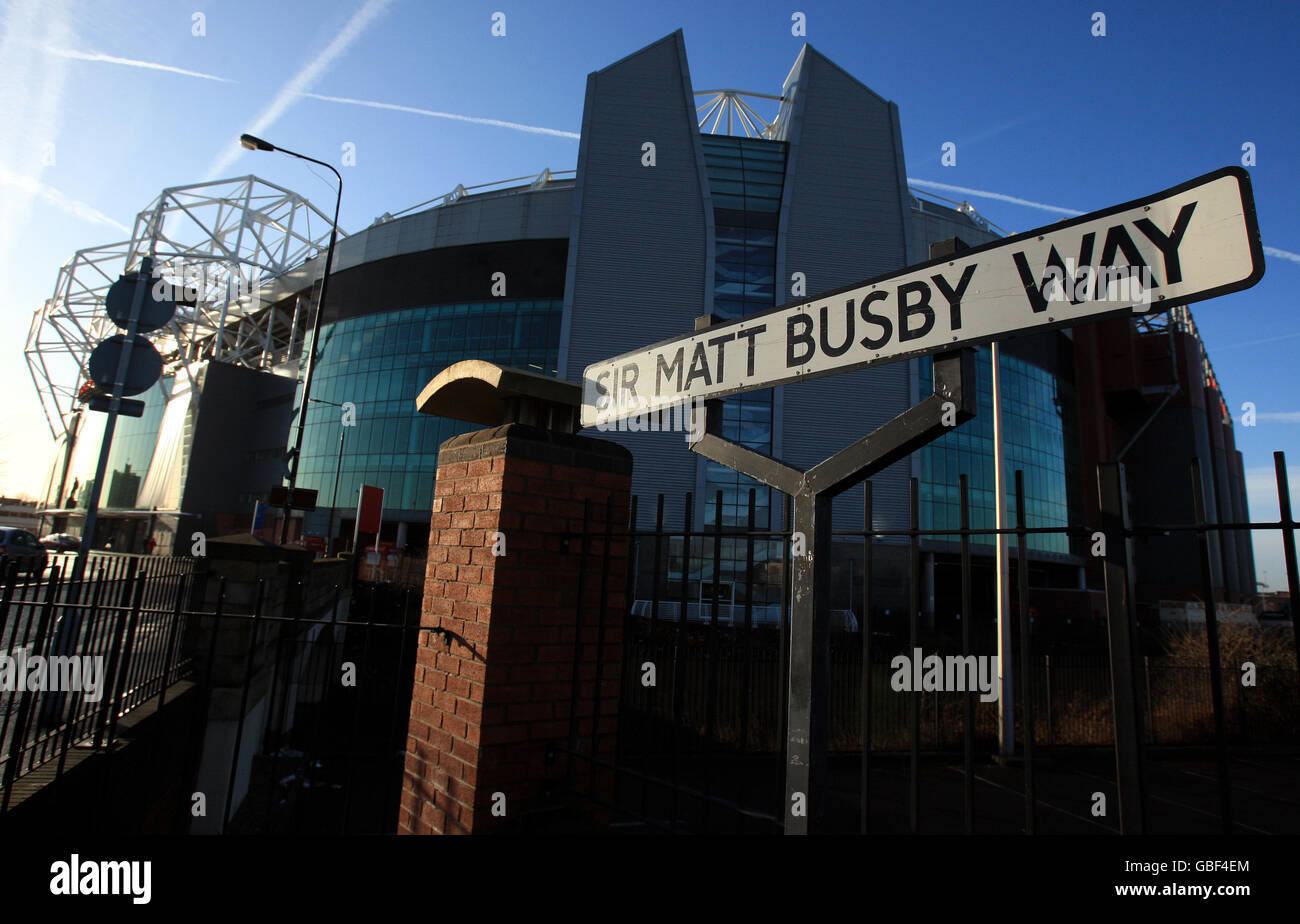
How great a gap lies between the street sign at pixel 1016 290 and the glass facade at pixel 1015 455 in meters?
30.4

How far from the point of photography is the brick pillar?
293cm

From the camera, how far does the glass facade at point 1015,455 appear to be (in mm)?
32875

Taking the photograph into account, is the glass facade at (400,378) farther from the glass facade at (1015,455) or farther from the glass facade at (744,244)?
the glass facade at (1015,455)

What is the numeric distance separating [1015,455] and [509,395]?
3986cm

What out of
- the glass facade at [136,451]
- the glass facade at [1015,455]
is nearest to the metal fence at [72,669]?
the glass facade at [1015,455]

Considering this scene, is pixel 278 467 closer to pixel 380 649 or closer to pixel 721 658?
pixel 380 649

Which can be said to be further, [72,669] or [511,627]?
[72,669]

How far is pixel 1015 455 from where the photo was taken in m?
36.8

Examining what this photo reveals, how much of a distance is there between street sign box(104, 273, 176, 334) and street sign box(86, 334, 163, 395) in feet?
0.58

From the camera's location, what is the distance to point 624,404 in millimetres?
2676

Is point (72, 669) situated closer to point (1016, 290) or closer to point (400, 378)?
point (1016, 290)

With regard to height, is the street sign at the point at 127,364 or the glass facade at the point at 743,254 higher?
the glass facade at the point at 743,254

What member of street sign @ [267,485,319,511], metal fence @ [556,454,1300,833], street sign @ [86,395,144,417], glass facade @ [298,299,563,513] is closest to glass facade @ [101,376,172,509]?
glass facade @ [298,299,563,513]

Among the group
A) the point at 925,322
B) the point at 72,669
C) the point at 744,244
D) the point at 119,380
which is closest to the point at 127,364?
the point at 119,380
